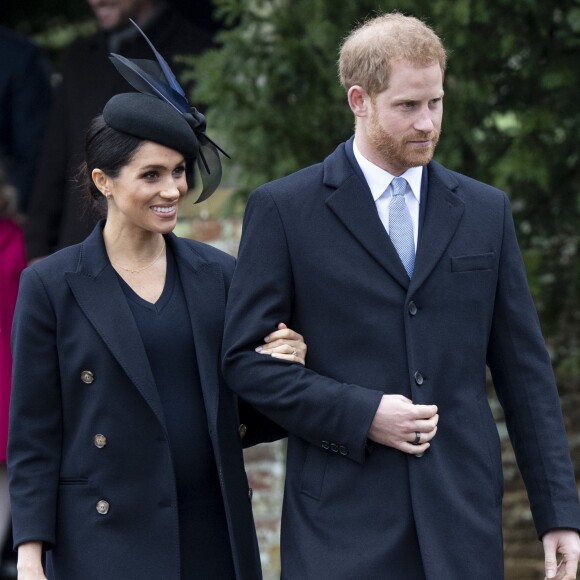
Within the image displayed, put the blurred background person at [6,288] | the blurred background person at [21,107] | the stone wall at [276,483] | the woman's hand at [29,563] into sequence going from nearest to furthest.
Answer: the woman's hand at [29,563] → the blurred background person at [6,288] → the stone wall at [276,483] → the blurred background person at [21,107]

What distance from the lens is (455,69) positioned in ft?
18.6

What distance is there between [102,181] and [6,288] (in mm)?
Answer: 2213

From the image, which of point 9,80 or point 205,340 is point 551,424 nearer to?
point 205,340

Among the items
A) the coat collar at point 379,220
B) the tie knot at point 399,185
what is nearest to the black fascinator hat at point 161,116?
the coat collar at point 379,220

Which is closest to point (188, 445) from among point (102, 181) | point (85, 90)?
point (102, 181)

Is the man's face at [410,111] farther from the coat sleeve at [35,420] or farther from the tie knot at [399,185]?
the coat sleeve at [35,420]

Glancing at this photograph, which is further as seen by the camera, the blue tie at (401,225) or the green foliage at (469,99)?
Result: the green foliage at (469,99)

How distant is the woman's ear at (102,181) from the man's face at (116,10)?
2561 millimetres

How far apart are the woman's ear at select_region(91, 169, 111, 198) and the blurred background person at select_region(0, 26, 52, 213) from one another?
2.79 m

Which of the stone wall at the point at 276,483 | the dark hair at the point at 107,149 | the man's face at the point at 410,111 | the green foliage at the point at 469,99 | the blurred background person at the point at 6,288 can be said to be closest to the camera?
the man's face at the point at 410,111

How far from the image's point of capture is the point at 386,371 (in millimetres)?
4012

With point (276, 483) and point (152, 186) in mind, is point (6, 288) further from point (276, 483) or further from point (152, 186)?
point (152, 186)

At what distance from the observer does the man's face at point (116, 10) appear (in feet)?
22.4

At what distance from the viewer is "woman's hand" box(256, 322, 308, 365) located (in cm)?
401
